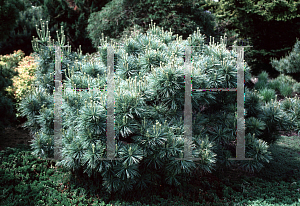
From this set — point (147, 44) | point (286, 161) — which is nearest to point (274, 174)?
point (286, 161)

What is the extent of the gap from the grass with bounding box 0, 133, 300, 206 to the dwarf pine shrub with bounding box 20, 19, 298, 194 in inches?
8.9

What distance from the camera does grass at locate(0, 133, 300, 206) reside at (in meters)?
3.64

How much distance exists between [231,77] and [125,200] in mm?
2475

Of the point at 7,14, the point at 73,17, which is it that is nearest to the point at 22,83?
the point at 7,14

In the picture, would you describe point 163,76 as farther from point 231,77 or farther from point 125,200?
point 125,200

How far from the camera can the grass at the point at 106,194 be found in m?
3.64

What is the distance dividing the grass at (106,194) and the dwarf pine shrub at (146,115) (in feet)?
0.75

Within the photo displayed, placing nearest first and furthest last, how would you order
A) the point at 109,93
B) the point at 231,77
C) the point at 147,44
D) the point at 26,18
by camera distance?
1. the point at 109,93
2. the point at 231,77
3. the point at 147,44
4. the point at 26,18

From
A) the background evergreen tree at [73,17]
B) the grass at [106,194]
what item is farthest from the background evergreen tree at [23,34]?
the grass at [106,194]

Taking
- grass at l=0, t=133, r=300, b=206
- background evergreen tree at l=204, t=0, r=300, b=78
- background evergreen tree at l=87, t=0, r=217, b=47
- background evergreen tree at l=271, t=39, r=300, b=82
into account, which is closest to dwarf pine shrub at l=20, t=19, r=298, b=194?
grass at l=0, t=133, r=300, b=206

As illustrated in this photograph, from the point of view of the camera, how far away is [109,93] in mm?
3486

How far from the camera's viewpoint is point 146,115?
3.64m

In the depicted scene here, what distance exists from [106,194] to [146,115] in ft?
4.37

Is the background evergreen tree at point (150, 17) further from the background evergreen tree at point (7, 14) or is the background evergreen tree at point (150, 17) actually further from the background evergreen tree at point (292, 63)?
the background evergreen tree at point (292, 63)
